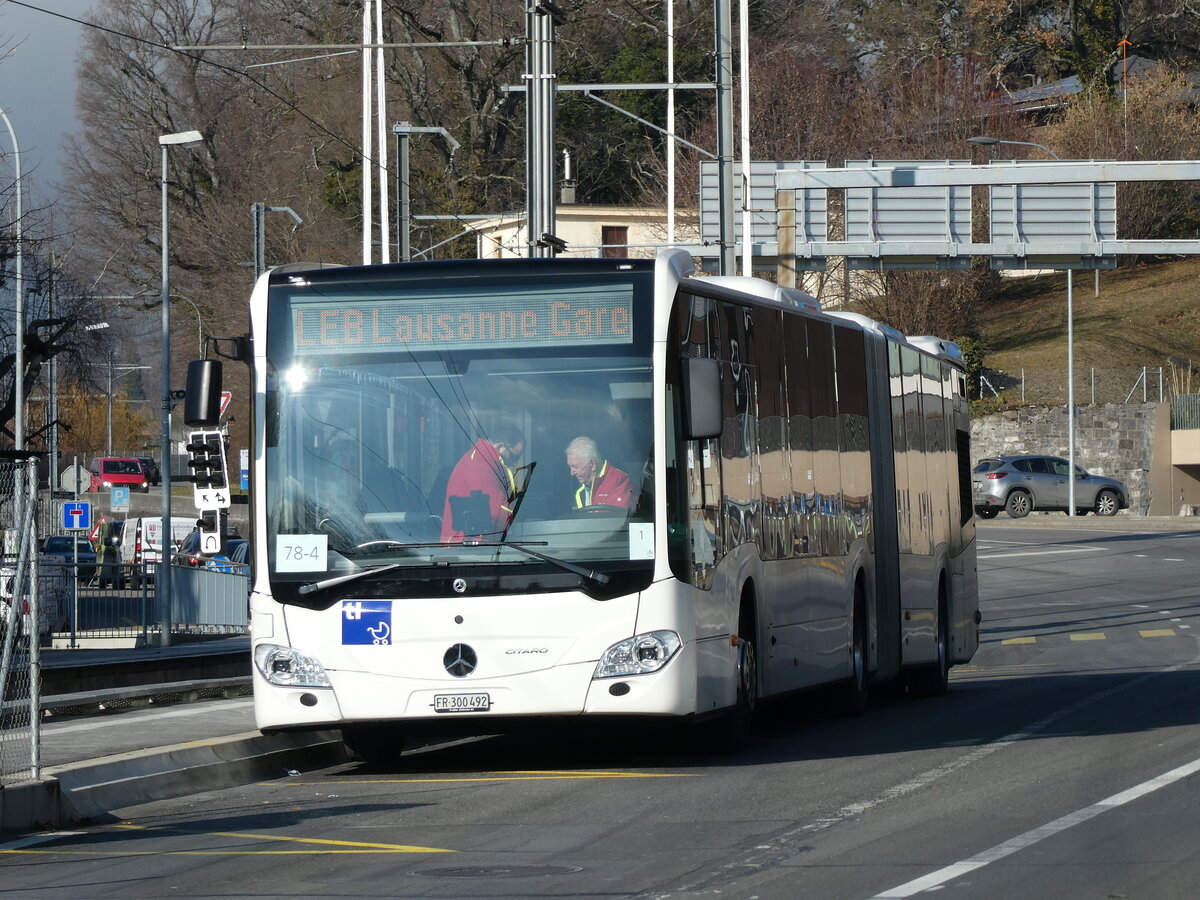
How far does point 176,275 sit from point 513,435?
204ft

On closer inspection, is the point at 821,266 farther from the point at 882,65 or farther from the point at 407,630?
the point at 882,65

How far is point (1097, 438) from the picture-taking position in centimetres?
6272

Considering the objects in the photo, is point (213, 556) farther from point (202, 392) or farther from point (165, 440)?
point (202, 392)

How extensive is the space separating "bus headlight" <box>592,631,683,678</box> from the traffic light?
69.2ft

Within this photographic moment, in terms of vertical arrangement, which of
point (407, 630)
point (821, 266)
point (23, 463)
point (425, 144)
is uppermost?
point (425, 144)

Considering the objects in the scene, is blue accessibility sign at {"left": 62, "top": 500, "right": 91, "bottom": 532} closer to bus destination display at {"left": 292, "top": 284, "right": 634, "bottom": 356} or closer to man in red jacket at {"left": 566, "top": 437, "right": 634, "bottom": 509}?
bus destination display at {"left": 292, "top": 284, "right": 634, "bottom": 356}

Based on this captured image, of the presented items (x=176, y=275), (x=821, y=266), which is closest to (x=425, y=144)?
(x=176, y=275)

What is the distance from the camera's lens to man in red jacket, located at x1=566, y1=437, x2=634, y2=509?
38.6 ft

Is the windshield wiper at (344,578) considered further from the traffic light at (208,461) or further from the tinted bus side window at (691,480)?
the traffic light at (208,461)

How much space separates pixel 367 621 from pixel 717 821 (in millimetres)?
2804

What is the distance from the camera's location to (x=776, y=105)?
66938 mm

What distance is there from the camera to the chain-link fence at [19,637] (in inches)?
416

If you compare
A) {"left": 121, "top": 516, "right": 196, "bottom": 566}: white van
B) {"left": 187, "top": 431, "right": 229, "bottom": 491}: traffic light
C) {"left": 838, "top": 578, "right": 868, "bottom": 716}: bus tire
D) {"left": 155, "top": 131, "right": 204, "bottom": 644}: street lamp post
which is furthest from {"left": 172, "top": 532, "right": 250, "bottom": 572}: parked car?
{"left": 838, "top": 578, "right": 868, "bottom": 716}: bus tire

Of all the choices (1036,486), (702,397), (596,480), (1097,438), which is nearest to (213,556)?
(1036,486)
